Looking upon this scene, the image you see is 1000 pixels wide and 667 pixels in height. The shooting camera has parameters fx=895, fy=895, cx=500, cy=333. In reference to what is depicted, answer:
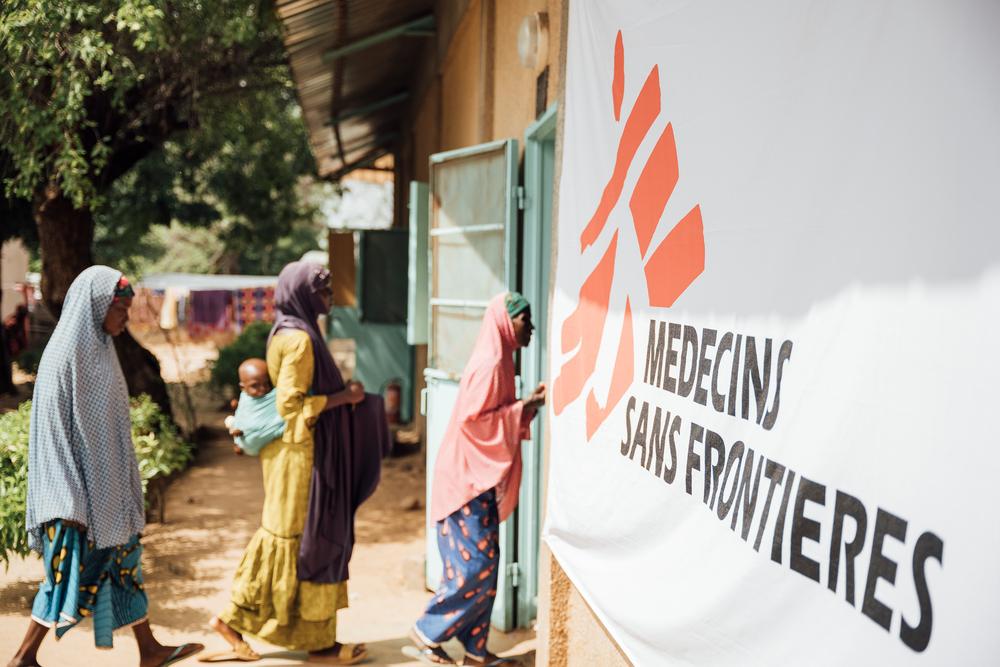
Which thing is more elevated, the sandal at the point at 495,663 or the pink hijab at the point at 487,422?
the pink hijab at the point at 487,422

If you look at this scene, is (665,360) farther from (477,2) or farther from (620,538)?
(477,2)

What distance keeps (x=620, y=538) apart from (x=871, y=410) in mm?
1117

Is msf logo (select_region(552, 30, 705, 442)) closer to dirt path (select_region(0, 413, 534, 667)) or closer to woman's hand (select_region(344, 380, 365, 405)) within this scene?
woman's hand (select_region(344, 380, 365, 405))

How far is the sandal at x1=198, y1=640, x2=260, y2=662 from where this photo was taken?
3.95m

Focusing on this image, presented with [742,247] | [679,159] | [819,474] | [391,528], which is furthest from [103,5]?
[819,474]

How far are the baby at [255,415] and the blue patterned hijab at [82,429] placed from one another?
48 centimetres

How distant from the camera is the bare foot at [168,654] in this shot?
3.76m

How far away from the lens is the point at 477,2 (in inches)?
227

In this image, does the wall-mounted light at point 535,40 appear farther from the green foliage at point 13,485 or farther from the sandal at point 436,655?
the green foliage at point 13,485

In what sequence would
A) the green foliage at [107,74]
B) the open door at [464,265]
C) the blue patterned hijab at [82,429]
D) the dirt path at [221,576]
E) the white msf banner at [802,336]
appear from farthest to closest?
the green foliage at [107,74] → the open door at [464,265] → the dirt path at [221,576] → the blue patterned hijab at [82,429] → the white msf banner at [802,336]

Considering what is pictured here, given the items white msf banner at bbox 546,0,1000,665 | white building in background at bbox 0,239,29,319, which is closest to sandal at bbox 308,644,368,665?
white msf banner at bbox 546,0,1000,665

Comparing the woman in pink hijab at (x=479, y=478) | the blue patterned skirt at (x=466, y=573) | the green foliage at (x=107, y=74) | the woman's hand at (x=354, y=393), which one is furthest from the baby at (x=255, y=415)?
the green foliage at (x=107, y=74)

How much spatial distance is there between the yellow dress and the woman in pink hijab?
0.48 meters

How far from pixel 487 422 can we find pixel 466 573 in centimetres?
66
